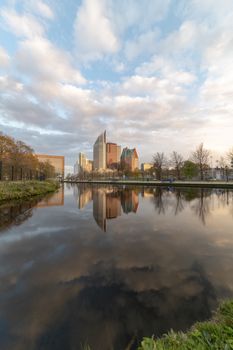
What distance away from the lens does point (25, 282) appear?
10.9 feet

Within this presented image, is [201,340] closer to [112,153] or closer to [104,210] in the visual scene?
[104,210]

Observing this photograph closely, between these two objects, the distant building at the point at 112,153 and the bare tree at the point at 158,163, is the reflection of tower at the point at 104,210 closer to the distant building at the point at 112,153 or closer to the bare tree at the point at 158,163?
the bare tree at the point at 158,163

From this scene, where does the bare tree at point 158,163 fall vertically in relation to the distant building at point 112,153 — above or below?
below

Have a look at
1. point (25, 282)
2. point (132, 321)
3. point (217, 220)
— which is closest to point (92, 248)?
point (25, 282)

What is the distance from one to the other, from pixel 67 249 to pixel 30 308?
233cm

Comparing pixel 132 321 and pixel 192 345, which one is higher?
pixel 192 345

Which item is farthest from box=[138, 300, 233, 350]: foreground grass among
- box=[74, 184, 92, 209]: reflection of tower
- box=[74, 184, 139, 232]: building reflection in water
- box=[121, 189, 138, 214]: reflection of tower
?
box=[74, 184, 92, 209]: reflection of tower

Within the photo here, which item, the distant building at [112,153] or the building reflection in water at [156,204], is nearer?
the building reflection in water at [156,204]

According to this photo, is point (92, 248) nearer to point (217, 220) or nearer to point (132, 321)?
point (132, 321)

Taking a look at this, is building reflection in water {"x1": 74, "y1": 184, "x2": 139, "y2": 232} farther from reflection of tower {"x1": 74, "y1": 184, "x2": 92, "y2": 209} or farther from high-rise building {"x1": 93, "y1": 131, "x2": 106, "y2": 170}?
high-rise building {"x1": 93, "y1": 131, "x2": 106, "y2": 170}

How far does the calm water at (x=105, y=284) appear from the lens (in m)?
2.28

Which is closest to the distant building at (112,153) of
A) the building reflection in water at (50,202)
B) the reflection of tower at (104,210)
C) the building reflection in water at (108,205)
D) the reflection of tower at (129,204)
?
the building reflection in water at (108,205)

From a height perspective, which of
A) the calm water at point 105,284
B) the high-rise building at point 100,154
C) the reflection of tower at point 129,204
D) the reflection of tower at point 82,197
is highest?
the high-rise building at point 100,154

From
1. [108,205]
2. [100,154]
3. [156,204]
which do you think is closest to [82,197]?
[108,205]
